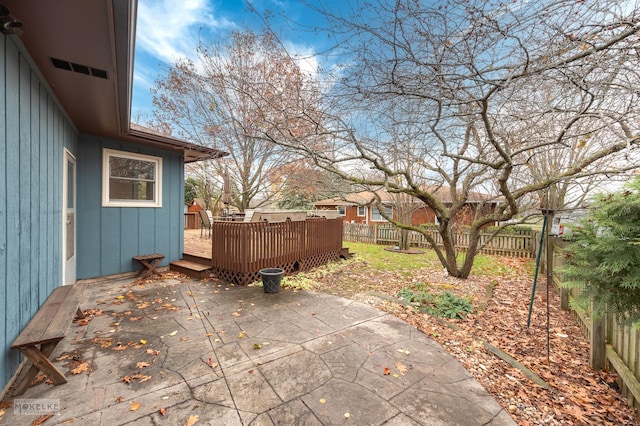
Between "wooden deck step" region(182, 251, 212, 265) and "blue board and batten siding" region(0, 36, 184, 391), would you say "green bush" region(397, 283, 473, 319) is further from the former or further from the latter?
"blue board and batten siding" region(0, 36, 184, 391)

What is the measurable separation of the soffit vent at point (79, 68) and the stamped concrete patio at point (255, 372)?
297 centimetres

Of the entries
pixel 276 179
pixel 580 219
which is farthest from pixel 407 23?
pixel 276 179

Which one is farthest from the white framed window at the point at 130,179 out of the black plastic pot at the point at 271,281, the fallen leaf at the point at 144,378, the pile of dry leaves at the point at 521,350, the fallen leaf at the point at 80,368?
the fallen leaf at the point at 144,378

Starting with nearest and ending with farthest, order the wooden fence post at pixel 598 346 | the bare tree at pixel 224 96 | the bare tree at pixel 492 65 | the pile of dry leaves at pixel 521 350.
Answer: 1. the pile of dry leaves at pixel 521 350
2. the wooden fence post at pixel 598 346
3. the bare tree at pixel 492 65
4. the bare tree at pixel 224 96

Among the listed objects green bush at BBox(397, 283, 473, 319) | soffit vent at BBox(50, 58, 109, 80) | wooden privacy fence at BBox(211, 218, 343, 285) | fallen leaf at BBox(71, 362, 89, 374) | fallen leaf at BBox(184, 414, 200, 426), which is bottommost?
green bush at BBox(397, 283, 473, 319)

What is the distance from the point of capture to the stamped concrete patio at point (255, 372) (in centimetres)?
199

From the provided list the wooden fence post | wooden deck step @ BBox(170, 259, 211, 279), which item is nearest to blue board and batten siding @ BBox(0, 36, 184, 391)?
wooden deck step @ BBox(170, 259, 211, 279)

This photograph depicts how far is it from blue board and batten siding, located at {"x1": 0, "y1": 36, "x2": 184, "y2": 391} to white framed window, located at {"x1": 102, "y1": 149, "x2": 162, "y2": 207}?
123mm

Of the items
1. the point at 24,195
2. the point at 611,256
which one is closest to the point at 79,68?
the point at 24,195

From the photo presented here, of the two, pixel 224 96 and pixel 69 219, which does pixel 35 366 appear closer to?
pixel 69 219

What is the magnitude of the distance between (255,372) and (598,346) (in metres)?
3.49

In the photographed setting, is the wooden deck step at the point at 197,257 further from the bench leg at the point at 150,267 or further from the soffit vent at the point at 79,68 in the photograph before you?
the soffit vent at the point at 79,68

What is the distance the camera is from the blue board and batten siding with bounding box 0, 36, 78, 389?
2.15 meters

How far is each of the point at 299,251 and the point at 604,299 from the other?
5.13 m
